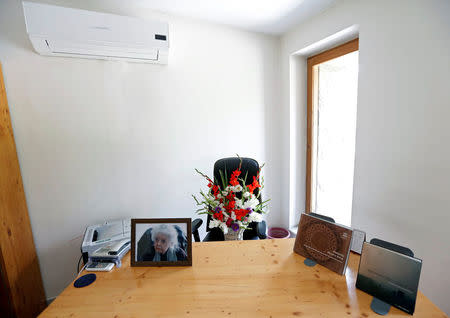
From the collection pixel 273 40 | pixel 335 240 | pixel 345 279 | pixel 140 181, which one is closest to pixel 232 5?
pixel 273 40

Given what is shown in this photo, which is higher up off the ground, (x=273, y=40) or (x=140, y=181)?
(x=273, y=40)

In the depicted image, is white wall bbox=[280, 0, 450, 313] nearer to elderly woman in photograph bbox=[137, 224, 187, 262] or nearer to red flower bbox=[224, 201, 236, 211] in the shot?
red flower bbox=[224, 201, 236, 211]

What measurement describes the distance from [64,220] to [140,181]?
0.72m

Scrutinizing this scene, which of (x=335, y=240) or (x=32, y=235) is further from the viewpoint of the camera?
(x=32, y=235)

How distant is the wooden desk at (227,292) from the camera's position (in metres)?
0.83

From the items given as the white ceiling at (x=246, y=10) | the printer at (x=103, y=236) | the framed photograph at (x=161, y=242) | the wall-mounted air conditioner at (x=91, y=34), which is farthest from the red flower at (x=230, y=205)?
the white ceiling at (x=246, y=10)

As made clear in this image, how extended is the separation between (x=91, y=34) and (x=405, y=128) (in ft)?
7.46

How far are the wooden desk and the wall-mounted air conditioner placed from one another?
5.12ft

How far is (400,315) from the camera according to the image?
0.78m

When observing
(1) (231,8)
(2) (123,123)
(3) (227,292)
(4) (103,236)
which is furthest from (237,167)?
(1) (231,8)

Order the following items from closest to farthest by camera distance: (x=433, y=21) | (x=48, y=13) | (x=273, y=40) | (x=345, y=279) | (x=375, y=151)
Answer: (x=345, y=279) < (x=433, y=21) < (x=48, y=13) < (x=375, y=151) < (x=273, y=40)

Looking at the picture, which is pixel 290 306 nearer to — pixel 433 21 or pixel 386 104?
pixel 386 104

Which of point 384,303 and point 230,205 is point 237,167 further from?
point 384,303

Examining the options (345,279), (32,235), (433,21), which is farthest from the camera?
(32,235)
